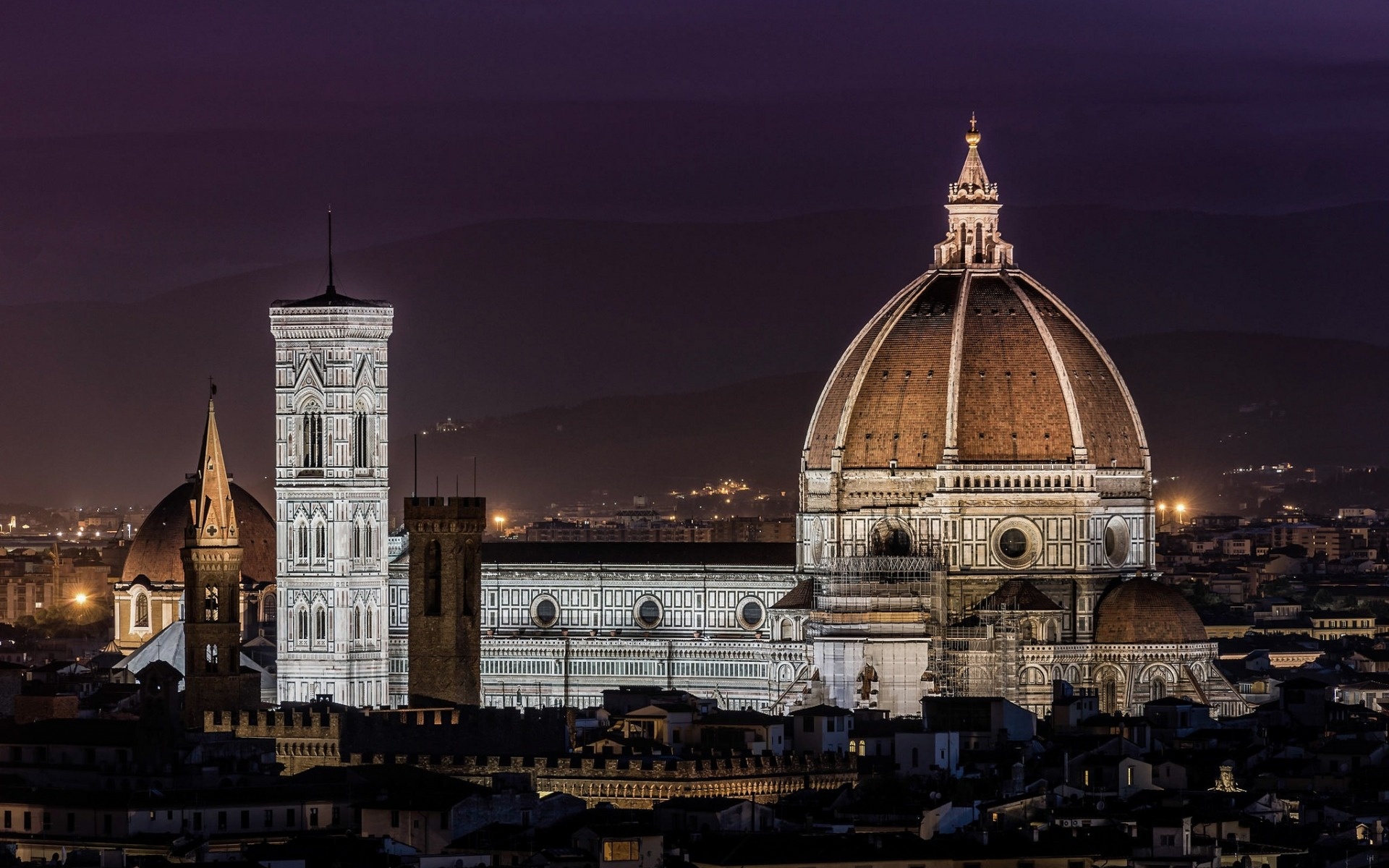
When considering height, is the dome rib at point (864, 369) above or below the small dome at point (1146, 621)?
above

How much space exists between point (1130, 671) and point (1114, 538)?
6.48 m

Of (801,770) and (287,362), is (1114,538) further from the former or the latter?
(801,770)

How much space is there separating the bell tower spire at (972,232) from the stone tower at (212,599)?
1019 inches

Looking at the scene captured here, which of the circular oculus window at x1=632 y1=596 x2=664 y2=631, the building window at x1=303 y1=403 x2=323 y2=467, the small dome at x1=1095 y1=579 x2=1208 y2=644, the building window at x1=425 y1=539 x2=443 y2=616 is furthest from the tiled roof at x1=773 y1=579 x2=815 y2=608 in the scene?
the building window at x1=303 y1=403 x2=323 y2=467

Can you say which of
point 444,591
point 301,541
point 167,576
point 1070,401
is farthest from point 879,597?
point 167,576

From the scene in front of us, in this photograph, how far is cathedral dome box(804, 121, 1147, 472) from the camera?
145750mm

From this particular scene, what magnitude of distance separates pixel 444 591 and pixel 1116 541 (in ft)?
71.5

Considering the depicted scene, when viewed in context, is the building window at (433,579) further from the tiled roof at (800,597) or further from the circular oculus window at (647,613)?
the circular oculus window at (647,613)

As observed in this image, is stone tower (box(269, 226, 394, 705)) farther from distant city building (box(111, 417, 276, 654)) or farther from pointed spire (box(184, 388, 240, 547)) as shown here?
distant city building (box(111, 417, 276, 654))

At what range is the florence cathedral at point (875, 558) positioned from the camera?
140625 millimetres

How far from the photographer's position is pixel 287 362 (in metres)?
141

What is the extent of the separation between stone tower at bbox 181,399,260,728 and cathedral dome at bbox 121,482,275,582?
114 ft

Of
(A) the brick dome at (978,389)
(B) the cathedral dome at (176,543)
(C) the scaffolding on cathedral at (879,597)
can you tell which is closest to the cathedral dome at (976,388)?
(A) the brick dome at (978,389)

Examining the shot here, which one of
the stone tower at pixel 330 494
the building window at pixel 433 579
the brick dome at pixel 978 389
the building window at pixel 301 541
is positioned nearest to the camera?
the building window at pixel 433 579
